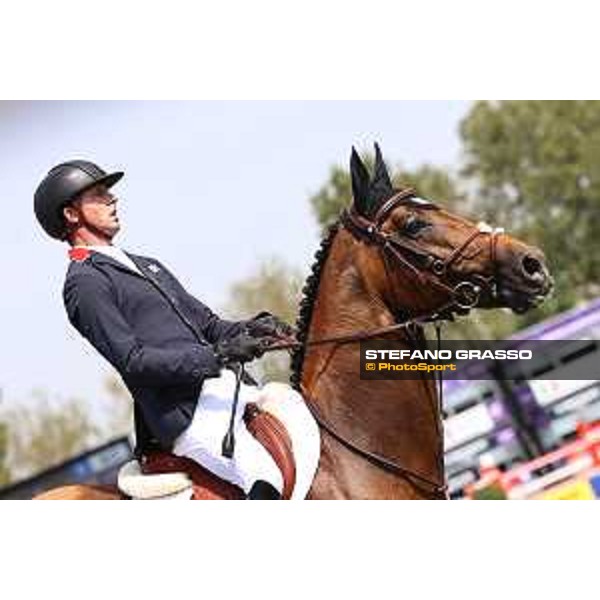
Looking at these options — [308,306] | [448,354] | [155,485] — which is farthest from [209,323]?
[448,354]

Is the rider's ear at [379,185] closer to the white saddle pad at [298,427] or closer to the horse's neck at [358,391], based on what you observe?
the horse's neck at [358,391]

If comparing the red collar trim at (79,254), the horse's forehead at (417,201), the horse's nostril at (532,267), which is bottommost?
the horse's nostril at (532,267)

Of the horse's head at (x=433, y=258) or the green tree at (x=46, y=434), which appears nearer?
the horse's head at (x=433, y=258)

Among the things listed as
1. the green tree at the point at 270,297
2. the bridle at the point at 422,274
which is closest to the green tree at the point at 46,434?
the green tree at the point at 270,297

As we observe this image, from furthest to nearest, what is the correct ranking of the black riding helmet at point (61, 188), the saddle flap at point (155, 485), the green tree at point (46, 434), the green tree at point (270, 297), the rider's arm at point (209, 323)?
the green tree at point (46, 434)
the green tree at point (270, 297)
the rider's arm at point (209, 323)
the black riding helmet at point (61, 188)
the saddle flap at point (155, 485)

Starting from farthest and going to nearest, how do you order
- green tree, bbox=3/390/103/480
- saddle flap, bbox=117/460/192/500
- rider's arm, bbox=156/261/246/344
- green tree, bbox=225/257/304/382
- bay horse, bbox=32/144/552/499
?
green tree, bbox=3/390/103/480 < green tree, bbox=225/257/304/382 < rider's arm, bbox=156/261/246/344 < bay horse, bbox=32/144/552/499 < saddle flap, bbox=117/460/192/500

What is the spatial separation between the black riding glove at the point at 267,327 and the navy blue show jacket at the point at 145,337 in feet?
0.55

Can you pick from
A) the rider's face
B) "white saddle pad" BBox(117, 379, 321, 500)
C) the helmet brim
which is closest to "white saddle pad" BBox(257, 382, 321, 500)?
"white saddle pad" BBox(117, 379, 321, 500)

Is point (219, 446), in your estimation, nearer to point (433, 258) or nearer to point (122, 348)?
point (122, 348)

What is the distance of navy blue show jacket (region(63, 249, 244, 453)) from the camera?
3.66 metres

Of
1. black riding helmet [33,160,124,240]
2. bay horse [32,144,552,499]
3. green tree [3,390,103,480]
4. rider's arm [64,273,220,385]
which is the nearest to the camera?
rider's arm [64,273,220,385]

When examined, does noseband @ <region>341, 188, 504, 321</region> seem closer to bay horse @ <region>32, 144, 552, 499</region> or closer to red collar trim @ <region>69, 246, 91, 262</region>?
bay horse @ <region>32, 144, 552, 499</region>

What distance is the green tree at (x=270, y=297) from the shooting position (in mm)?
4551

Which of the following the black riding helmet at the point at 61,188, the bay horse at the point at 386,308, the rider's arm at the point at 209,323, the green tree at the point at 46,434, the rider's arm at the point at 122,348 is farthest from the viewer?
the green tree at the point at 46,434
